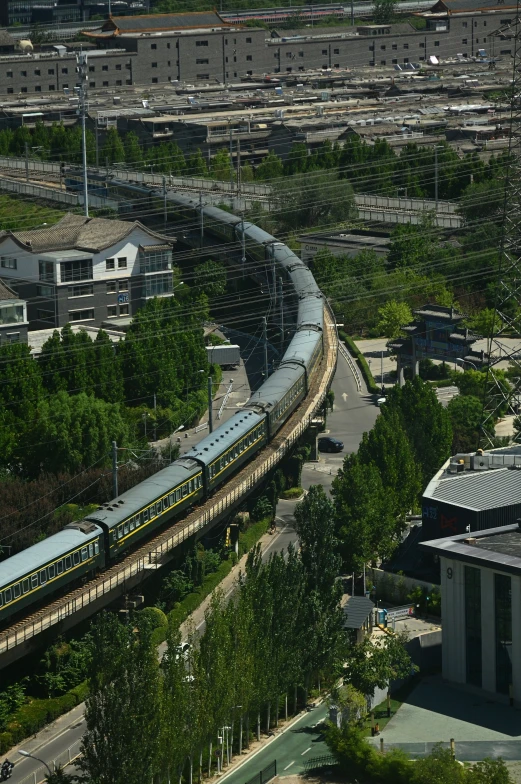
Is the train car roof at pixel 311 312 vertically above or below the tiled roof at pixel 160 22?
below

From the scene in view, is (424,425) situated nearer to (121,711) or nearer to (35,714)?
(35,714)

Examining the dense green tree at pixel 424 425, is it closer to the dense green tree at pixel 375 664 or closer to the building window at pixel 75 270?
the dense green tree at pixel 375 664

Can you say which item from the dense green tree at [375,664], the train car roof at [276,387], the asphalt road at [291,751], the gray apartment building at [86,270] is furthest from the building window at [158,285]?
the asphalt road at [291,751]

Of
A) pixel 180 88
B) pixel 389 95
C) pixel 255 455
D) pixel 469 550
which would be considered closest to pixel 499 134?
pixel 389 95

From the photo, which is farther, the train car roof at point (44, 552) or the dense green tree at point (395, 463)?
the dense green tree at point (395, 463)

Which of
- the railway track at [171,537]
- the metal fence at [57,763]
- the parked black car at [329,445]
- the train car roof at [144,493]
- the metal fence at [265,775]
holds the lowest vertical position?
the metal fence at [265,775]

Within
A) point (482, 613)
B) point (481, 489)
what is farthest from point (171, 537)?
point (481, 489)

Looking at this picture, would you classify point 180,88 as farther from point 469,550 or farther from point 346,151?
point 469,550

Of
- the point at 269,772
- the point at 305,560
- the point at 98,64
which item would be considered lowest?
the point at 269,772
